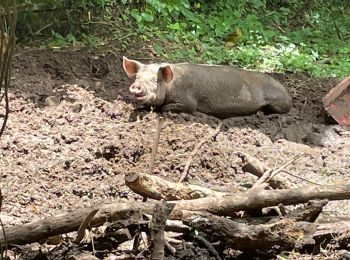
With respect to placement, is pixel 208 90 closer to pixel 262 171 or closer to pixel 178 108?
pixel 178 108

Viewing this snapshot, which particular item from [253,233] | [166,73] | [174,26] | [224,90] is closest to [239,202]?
[253,233]

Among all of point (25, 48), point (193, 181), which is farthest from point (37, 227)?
point (25, 48)

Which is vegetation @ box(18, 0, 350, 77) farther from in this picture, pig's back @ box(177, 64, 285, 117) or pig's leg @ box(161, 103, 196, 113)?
pig's leg @ box(161, 103, 196, 113)

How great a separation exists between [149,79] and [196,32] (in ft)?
7.42

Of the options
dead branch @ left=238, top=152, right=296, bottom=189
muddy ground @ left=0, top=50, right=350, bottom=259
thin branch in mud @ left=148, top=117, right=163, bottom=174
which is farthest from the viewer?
thin branch in mud @ left=148, top=117, right=163, bottom=174

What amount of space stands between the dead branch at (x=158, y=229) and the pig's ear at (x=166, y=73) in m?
3.74

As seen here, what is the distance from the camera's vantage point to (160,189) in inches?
175

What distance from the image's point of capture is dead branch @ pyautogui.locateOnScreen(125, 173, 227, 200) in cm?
433

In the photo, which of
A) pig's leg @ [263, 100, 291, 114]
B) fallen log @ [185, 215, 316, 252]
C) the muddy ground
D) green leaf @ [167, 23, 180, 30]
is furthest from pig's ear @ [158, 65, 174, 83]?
fallen log @ [185, 215, 316, 252]

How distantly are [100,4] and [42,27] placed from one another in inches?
30.3

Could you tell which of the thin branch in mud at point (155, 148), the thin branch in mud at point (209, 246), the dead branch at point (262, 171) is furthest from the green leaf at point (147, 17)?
the thin branch in mud at point (209, 246)

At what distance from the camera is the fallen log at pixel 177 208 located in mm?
3879

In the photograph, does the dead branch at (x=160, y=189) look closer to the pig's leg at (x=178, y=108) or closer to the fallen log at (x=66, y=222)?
the fallen log at (x=66, y=222)

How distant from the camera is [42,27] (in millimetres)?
8641
